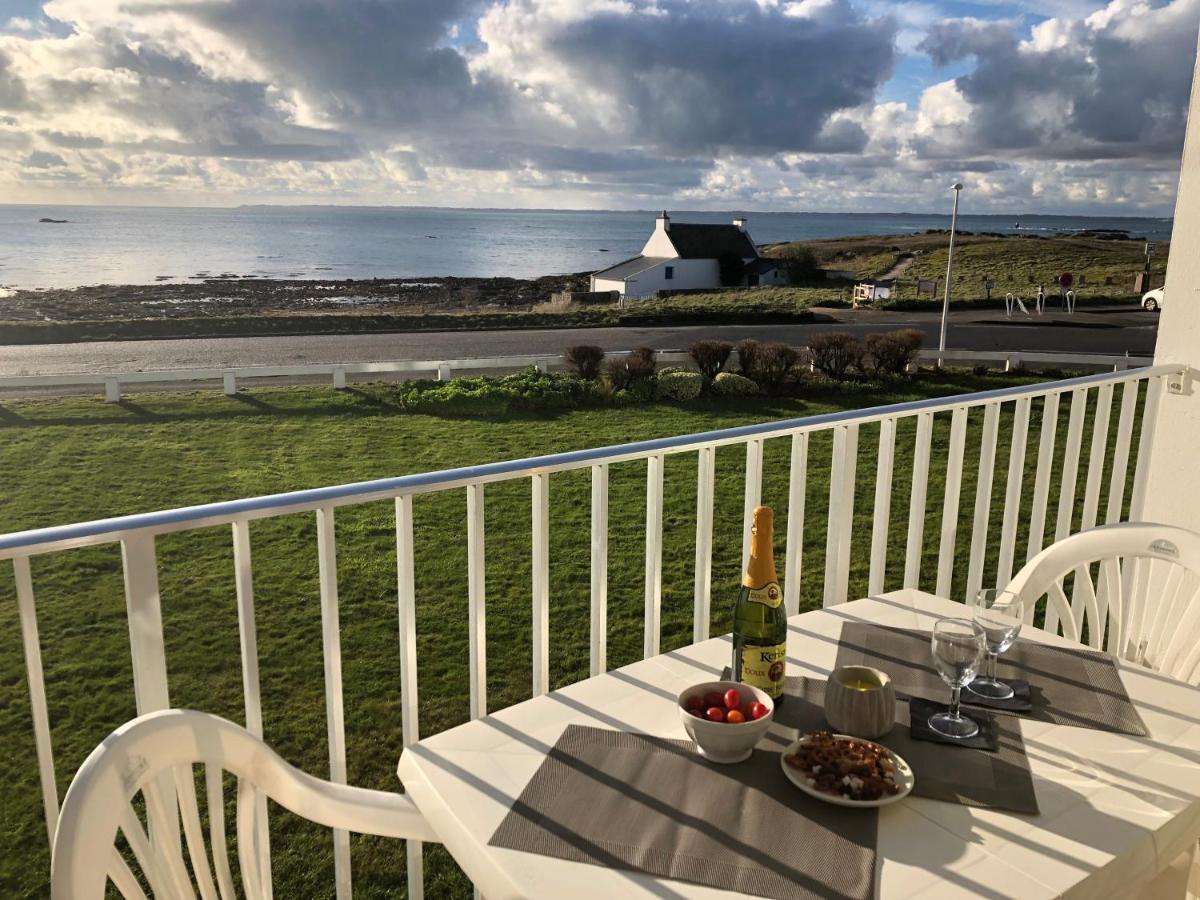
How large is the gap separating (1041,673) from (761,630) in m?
0.52

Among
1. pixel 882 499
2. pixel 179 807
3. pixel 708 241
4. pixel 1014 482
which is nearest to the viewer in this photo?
pixel 179 807

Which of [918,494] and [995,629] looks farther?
[918,494]

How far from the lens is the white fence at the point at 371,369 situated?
1245cm

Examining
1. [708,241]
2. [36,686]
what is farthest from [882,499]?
[708,241]

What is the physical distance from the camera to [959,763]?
1166 millimetres

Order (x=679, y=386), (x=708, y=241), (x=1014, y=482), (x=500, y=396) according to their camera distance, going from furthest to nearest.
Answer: (x=708, y=241), (x=679, y=386), (x=500, y=396), (x=1014, y=482)

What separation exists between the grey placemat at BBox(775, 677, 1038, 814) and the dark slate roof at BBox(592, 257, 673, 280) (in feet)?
121

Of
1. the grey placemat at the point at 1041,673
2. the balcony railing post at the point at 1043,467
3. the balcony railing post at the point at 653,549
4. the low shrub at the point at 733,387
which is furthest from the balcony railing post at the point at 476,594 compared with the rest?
the low shrub at the point at 733,387

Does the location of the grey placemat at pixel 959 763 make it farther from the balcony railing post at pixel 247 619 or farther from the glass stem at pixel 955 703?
the balcony railing post at pixel 247 619

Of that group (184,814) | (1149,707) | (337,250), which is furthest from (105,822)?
(337,250)

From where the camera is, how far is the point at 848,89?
117 feet

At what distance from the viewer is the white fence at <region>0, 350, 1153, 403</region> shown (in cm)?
1245

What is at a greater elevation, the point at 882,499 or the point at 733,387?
the point at 882,499

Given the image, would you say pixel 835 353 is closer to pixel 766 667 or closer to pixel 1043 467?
pixel 1043 467
